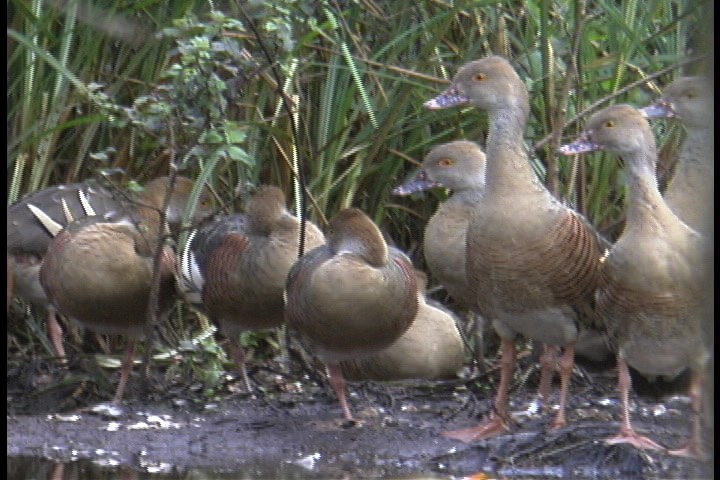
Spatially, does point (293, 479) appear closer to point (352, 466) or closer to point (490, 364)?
point (352, 466)

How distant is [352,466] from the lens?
525 cm

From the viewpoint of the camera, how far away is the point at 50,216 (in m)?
7.01

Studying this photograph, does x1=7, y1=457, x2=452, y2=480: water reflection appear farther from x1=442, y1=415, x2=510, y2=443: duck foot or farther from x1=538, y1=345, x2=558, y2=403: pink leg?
x1=538, y1=345, x2=558, y2=403: pink leg

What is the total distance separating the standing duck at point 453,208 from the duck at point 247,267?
1.89 ft

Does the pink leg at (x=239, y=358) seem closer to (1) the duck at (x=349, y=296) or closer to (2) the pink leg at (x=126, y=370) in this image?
(2) the pink leg at (x=126, y=370)

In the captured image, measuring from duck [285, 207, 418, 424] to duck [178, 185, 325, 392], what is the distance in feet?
1.39

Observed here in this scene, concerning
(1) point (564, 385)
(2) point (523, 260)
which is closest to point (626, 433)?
(1) point (564, 385)

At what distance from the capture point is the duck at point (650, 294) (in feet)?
15.8

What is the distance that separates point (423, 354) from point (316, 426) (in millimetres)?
1015

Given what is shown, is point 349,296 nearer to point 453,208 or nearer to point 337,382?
point 337,382

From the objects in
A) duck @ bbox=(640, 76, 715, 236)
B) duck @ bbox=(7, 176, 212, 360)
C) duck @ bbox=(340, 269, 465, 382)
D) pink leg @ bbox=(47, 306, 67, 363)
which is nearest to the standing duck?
duck @ bbox=(340, 269, 465, 382)

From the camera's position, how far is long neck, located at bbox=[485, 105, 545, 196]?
5.32 metres

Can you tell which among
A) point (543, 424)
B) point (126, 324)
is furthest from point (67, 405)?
point (543, 424)

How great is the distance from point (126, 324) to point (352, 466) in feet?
5.32
